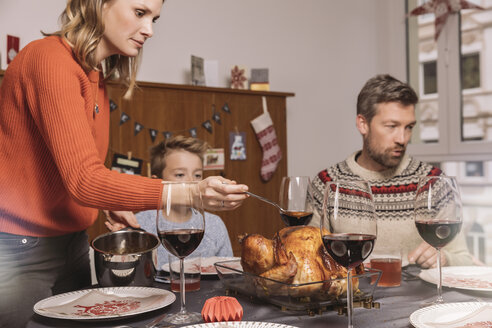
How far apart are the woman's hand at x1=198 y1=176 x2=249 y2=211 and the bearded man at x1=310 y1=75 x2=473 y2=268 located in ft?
3.17

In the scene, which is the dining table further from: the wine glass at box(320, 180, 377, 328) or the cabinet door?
the cabinet door

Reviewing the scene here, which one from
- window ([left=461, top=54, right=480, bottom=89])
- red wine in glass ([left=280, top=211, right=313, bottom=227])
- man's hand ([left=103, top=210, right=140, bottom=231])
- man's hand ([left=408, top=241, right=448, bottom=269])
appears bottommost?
man's hand ([left=408, top=241, right=448, bottom=269])

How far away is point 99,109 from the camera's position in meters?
1.53

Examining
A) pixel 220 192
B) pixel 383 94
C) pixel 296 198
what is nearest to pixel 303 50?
pixel 383 94

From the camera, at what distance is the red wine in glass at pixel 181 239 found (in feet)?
3.16

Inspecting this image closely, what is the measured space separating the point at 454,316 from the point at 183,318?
48 centimetres

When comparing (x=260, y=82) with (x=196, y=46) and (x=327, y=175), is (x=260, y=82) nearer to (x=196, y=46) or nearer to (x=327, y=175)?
(x=196, y=46)

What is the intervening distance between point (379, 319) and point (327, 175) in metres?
1.52

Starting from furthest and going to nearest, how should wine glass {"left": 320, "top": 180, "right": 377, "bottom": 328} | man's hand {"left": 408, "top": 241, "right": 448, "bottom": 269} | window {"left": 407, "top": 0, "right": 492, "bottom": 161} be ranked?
window {"left": 407, "top": 0, "right": 492, "bottom": 161}, man's hand {"left": 408, "top": 241, "right": 448, "bottom": 269}, wine glass {"left": 320, "top": 180, "right": 377, "bottom": 328}

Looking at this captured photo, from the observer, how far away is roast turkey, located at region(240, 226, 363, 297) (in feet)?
3.26

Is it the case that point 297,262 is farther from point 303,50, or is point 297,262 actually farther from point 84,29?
point 303,50

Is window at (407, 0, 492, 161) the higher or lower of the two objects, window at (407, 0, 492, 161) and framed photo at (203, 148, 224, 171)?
the higher

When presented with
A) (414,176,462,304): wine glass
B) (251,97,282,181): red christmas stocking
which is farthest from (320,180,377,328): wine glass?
(251,97,282,181): red christmas stocking

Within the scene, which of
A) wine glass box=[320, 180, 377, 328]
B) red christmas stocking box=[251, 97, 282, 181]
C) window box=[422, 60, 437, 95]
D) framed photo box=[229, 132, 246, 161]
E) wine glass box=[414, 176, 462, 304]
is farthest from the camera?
window box=[422, 60, 437, 95]
